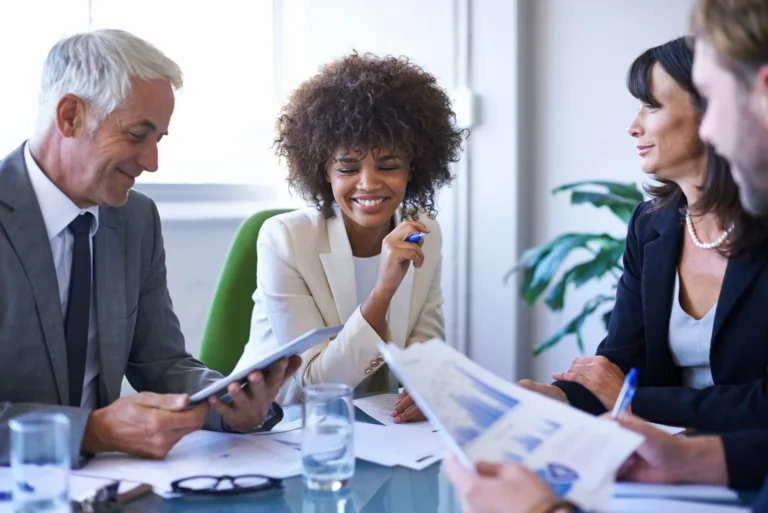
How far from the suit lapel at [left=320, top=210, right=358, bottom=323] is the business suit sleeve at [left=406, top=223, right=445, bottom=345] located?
18 centimetres

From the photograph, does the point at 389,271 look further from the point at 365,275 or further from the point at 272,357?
the point at 272,357

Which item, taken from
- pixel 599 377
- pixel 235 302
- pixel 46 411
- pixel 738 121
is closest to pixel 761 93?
pixel 738 121

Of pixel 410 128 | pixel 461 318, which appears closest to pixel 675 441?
pixel 410 128

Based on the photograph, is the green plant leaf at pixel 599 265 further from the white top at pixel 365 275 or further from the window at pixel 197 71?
the window at pixel 197 71

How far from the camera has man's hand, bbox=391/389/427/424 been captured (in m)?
1.60

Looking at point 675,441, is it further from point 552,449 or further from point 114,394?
point 114,394

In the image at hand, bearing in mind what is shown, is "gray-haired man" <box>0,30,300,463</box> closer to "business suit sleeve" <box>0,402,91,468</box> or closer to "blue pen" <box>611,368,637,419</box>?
"business suit sleeve" <box>0,402,91,468</box>

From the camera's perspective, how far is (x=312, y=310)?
2.10 meters

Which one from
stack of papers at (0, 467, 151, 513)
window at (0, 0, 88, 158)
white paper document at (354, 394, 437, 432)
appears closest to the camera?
stack of papers at (0, 467, 151, 513)

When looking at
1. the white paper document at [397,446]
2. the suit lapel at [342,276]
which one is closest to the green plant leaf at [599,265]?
the suit lapel at [342,276]

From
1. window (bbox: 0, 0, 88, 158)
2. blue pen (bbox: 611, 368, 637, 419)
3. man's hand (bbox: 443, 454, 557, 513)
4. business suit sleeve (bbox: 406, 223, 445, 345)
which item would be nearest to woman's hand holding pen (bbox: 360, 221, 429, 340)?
business suit sleeve (bbox: 406, 223, 445, 345)

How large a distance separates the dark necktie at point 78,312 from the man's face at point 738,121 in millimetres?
1059

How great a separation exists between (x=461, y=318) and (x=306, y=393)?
240 cm

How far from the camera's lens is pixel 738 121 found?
1.08 m
